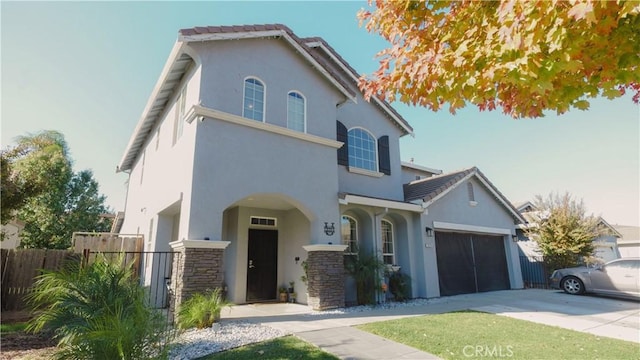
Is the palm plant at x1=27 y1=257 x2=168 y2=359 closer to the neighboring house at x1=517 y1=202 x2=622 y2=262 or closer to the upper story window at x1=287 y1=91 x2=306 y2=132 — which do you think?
the upper story window at x1=287 y1=91 x2=306 y2=132

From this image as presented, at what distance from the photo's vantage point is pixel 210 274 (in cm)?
815

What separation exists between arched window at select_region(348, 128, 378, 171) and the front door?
4.41m

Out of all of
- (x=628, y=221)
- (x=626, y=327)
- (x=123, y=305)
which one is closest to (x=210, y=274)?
(x=123, y=305)

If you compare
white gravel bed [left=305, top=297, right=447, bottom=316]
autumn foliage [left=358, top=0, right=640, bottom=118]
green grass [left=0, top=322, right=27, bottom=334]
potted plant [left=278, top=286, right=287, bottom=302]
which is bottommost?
green grass [left=0, top=322, right=27, bottom=334]

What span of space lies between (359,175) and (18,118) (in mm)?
11137

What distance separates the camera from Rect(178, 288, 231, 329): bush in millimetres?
7082

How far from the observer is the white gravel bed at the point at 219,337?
18.8 ft

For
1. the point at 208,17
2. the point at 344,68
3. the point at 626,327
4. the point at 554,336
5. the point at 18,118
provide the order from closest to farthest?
the point at 554,336, the point at 626,327, the point at 18,118, the point at 208,17, the point at 344,68

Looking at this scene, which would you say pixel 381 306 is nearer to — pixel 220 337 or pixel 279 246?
pixel 279 246

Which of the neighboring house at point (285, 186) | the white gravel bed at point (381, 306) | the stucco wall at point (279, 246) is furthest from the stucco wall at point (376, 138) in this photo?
the white gravel bed at point (381, 306)

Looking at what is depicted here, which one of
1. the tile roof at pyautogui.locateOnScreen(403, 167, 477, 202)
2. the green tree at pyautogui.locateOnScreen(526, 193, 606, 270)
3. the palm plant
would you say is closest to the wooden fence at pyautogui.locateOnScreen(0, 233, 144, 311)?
the palm plant

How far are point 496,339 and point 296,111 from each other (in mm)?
8412

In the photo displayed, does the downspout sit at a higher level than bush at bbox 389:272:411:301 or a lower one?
higher

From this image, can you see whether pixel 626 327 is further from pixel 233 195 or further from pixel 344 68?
pixel 344 68
